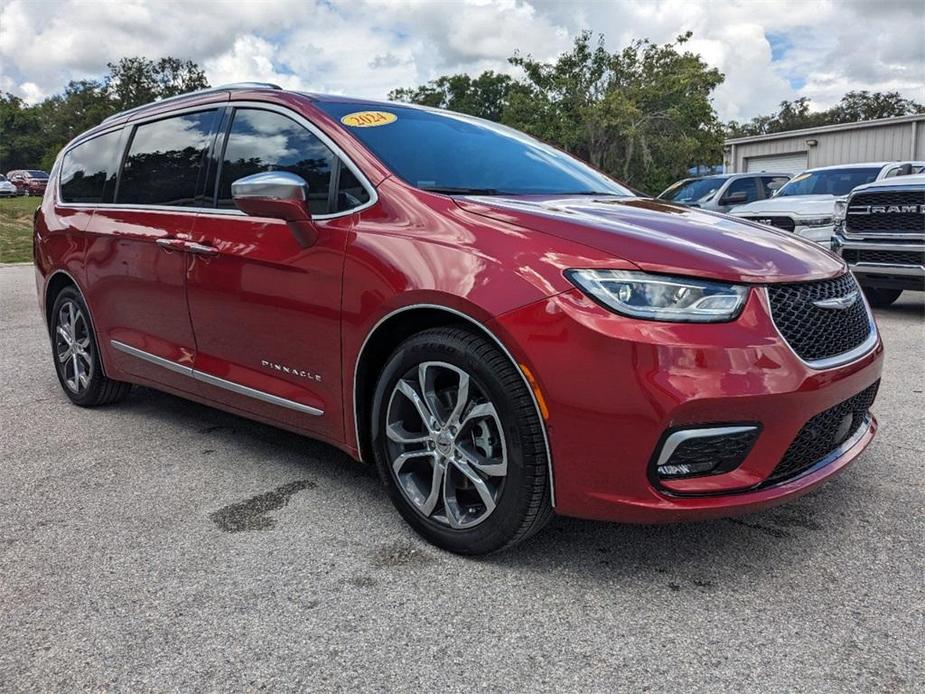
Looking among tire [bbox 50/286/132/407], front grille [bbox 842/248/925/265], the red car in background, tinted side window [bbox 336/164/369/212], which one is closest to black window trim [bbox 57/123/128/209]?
tire [bbox 50/286/132/407]

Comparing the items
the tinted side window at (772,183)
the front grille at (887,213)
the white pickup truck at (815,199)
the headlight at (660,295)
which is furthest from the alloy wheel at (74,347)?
the tinted side window at (772,183)

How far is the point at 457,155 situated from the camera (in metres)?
3.36

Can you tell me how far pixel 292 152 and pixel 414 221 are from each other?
2.74 ft

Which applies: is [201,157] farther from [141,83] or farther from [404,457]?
[141,83]

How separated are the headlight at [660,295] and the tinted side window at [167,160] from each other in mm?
2166

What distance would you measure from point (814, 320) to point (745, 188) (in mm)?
12695

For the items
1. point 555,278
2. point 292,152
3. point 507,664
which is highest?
point 292,152

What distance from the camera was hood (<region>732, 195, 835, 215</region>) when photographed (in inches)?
395

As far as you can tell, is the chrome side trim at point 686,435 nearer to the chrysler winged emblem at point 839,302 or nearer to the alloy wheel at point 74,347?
the chrysler winged emblem at point 839,302

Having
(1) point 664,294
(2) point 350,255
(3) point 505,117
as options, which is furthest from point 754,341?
(3) point 505,117

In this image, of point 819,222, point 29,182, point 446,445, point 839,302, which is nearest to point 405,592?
point 446,445

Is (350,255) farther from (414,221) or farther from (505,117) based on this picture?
(505,117)

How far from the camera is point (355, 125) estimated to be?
322cm

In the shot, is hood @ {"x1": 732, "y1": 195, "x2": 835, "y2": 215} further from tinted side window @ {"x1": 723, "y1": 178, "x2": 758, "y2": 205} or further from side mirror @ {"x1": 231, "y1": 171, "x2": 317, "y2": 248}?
side mirror @ {"x1": 231, "y1": 171, "x2": 317, "y2": 248}
